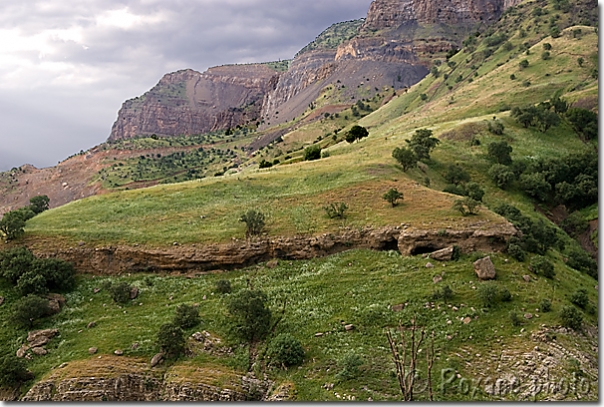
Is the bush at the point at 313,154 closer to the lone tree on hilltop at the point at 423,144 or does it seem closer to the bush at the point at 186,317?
the lone tree on hilltop at the point at 423,144

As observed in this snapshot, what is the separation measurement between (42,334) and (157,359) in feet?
19.8

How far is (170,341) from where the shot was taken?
61.0 ft

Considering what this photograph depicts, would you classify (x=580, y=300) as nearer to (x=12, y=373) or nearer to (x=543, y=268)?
(x=543, y=268)

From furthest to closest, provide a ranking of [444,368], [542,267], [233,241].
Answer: [233,241], [542,267], [444,368]

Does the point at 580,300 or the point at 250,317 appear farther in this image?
the point at 580,300

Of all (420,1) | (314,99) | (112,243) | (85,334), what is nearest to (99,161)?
(314,99)

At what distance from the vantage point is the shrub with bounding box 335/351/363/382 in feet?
54.6

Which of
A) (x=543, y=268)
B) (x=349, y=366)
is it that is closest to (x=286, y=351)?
(x=349, y=366)

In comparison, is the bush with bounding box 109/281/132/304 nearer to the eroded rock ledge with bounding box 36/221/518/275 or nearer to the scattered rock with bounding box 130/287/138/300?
the scattered rock with bounding box 130/287/138/300

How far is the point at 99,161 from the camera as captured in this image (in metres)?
106

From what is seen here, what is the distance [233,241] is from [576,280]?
18.1 meters

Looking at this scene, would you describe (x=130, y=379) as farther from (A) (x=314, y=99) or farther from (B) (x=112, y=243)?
(A) (x=314, y=99)

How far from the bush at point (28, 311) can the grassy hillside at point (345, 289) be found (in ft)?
1.44

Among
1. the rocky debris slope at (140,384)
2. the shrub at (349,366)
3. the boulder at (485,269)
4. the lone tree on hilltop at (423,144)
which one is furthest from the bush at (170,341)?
the lone tree on hilltop at (423,144)
